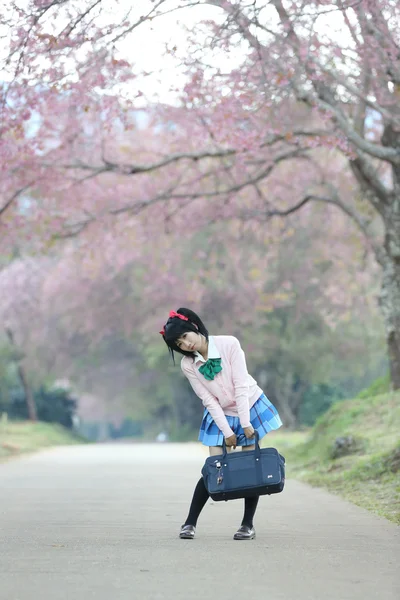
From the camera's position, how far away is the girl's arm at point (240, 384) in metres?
8.51

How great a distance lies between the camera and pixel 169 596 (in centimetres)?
588

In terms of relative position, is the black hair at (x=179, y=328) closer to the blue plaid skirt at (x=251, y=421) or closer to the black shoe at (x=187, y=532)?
the blue plaid skirt at (x=251, y=421)

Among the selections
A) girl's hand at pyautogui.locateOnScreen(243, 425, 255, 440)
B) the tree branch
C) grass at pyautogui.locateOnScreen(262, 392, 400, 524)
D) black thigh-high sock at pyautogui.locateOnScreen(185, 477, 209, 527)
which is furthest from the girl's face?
the tree branch

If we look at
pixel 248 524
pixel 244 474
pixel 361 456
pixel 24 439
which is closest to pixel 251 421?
pixel 244 474

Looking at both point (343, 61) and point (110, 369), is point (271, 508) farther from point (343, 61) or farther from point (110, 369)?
point (110, 369)

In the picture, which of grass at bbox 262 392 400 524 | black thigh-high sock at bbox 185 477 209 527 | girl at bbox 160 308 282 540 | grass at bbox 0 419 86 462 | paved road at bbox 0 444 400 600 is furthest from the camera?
grass at bbox 0 419 86 462

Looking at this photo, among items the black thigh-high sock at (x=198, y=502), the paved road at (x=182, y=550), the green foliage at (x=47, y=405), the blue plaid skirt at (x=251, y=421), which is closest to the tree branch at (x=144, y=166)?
the paved road at (x=182, y=550)

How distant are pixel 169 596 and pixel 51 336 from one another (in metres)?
41.3

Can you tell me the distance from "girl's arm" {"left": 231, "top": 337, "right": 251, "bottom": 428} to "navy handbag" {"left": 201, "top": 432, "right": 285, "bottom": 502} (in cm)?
25

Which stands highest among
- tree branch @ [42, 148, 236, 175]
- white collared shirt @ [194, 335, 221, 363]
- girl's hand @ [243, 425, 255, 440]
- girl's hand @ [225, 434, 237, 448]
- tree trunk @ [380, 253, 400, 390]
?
tree branch @ [42, 148, 236, 175]

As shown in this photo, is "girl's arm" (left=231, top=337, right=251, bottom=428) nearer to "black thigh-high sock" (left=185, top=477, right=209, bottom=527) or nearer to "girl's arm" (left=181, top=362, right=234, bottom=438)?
"girl's arm" (left=181, top=362, right=234, bottom=438)

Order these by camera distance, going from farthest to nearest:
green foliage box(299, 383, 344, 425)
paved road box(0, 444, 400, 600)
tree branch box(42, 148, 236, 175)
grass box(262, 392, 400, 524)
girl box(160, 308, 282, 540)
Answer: green foliage box(299, 383, 344, 425) → tree branch box(42, 148, 236, 175) → grass box(262, 392, 400, 524) → girl box(160, 308, 282, 540) → paved road box(0, 444, 400, 600)

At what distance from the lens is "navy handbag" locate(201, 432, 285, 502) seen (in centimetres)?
837

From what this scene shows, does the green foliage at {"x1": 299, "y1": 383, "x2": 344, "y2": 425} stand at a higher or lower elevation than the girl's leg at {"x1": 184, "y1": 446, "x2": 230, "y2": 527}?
higher
